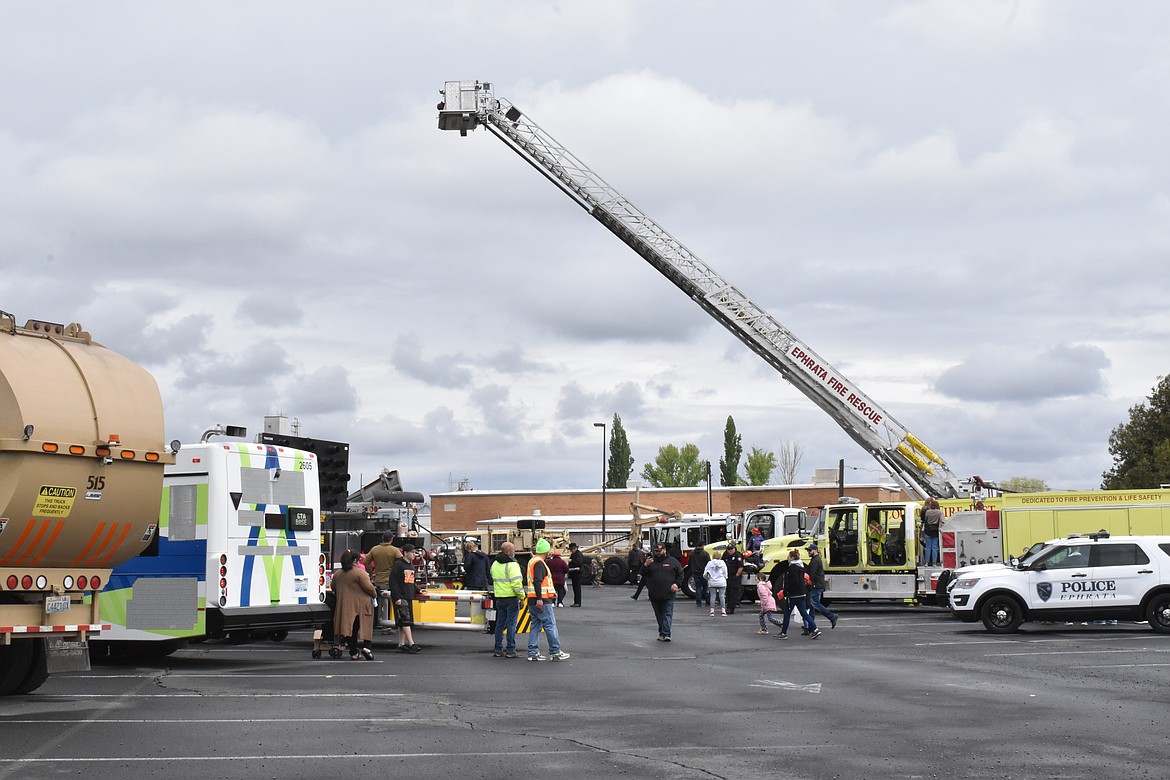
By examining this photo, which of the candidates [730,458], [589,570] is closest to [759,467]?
[730,458]

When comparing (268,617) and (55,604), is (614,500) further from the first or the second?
(55,604)

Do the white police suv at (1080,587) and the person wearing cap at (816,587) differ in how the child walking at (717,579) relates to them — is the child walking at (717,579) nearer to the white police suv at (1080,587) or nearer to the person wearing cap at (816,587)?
the person wearing cap at (816,587)

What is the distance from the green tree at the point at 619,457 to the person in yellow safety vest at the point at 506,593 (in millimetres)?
88736

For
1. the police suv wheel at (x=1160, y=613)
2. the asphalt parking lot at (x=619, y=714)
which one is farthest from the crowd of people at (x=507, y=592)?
the police suv wheel at (x=1160, y=613)

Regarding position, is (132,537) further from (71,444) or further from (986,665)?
(986,665)

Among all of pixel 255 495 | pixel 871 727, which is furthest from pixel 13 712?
pixel 871 727

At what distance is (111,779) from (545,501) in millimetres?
A: 76839

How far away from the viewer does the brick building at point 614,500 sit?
82188mm

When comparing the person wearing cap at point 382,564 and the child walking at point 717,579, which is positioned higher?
the person wearing cap at point 382,564

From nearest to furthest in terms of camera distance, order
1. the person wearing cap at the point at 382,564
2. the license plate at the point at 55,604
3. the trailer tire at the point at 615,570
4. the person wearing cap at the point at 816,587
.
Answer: the license plate at the point at 55,604, the person wearing cap at the point at 382,564, the person wearing cap at the point at 816,587, the trailer tire at the point at 615,570

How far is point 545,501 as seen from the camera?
8538 centimetres

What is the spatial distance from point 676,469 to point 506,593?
98.3 m

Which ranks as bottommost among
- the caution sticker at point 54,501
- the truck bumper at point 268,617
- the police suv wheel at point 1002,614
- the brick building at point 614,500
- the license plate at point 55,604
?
the police suv wheel at point 1002,614

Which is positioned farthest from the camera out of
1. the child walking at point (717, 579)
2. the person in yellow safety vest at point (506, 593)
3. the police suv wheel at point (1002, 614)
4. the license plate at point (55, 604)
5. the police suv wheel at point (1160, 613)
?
the child walking at point (717, 579)
